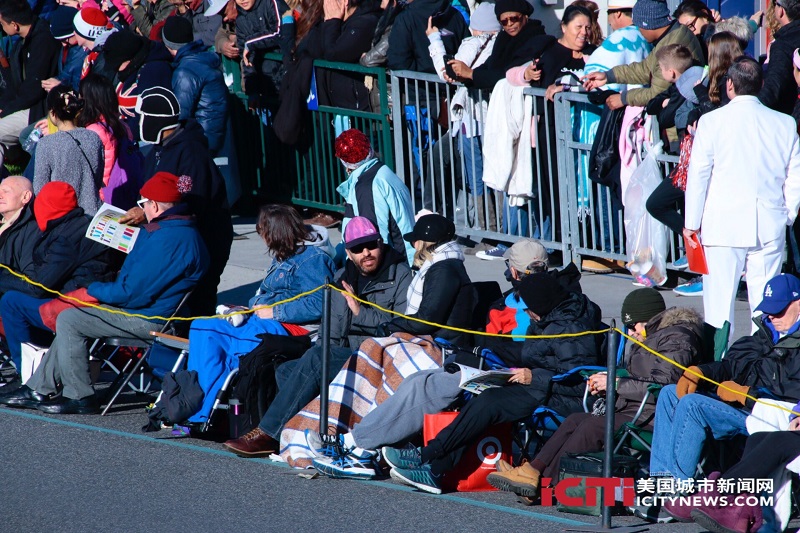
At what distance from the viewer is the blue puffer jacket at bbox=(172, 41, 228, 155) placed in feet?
40.3

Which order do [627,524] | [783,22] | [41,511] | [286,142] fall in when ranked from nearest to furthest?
1. [627,524]
2. [41,511]
3. [783,22]
4. [286,142]

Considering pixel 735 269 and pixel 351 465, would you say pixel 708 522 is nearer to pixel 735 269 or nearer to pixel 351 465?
pixel 351 465

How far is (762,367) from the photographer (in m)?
6.60

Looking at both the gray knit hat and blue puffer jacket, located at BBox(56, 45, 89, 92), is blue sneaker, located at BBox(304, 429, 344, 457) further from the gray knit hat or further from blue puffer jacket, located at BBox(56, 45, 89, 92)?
blue puffer jacket, located at BBox(56, 45, 89, 92)

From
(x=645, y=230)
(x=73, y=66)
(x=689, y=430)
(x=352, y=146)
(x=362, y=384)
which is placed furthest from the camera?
(x=73, y=66)

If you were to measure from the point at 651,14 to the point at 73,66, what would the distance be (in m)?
6.11

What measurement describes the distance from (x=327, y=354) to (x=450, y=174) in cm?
472

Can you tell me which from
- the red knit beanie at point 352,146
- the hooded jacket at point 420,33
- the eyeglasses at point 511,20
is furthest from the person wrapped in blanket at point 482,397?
the hooded jacket at point 420,33

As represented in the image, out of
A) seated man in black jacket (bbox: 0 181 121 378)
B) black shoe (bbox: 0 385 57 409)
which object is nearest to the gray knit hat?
seated man in black jacket (bbox: 0 181 121 378)

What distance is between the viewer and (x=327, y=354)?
756cm

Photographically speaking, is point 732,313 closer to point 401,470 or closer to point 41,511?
point 401,470

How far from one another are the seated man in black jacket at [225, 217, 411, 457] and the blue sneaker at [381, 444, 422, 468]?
0.74 meters

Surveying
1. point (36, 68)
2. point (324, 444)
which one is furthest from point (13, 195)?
point (36, 68)

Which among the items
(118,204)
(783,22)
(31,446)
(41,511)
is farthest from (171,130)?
(783,22)
